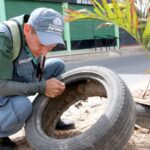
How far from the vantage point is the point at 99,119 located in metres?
2.25

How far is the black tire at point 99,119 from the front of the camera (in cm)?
216

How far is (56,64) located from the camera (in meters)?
3.03

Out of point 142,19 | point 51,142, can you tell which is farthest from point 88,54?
point 51,142

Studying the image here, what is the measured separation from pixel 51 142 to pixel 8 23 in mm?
836

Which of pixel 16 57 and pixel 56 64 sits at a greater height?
pixel 16 57

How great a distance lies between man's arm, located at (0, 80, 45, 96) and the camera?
251 centimetres

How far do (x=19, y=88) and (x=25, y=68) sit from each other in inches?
7.6

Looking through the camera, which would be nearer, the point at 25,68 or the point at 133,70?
the point at 25,68

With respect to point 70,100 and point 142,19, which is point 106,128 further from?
point 142,19

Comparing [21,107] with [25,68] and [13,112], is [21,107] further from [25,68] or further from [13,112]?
[25,68]

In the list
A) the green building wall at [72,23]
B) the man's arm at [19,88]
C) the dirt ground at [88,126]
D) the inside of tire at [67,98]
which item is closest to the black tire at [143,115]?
the dirt ground at [88,126]

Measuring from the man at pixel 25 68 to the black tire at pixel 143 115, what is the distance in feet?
1.84

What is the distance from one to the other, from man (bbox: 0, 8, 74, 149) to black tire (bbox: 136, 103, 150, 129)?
0.56 meters

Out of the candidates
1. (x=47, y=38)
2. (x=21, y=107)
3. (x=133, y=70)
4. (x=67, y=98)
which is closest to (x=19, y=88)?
(x=21, y=107)
